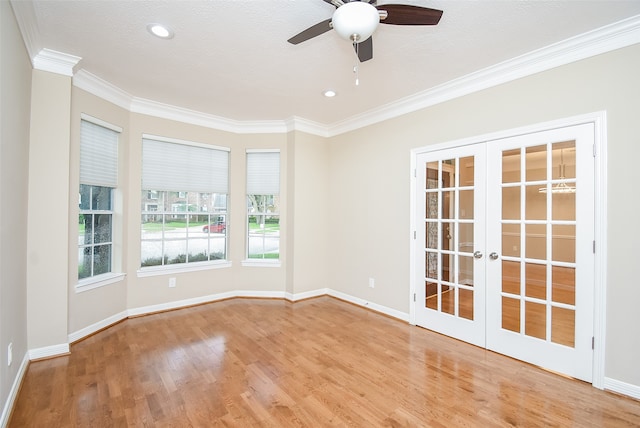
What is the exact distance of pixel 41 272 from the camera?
2.68 meters

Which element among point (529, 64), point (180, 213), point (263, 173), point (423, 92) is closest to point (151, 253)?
point (180, 213)

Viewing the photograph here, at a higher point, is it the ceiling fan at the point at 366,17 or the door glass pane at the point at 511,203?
the ceiling fan at the point at 366,17

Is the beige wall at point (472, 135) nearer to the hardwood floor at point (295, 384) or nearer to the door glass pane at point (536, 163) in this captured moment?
the door glass pane at point (536, 163)

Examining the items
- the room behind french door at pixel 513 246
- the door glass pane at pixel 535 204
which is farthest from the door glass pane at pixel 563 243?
the door glass pane at pixel 535 204

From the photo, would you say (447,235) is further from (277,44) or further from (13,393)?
(13,393)

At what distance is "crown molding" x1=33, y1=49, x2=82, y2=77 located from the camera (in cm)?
265

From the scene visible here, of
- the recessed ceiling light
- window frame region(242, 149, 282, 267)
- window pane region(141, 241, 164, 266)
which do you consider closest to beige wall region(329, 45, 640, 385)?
window frame region(242, 149, 282, 267)

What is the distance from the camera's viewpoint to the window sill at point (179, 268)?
3916 millimetres

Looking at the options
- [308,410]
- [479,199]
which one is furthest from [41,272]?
[479,199]

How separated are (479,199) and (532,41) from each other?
1456 mm

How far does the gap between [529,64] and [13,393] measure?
5046 millimetres

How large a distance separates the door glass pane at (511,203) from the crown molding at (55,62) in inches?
173

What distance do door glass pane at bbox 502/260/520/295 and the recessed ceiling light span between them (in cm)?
371

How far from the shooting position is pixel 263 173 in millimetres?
4762
